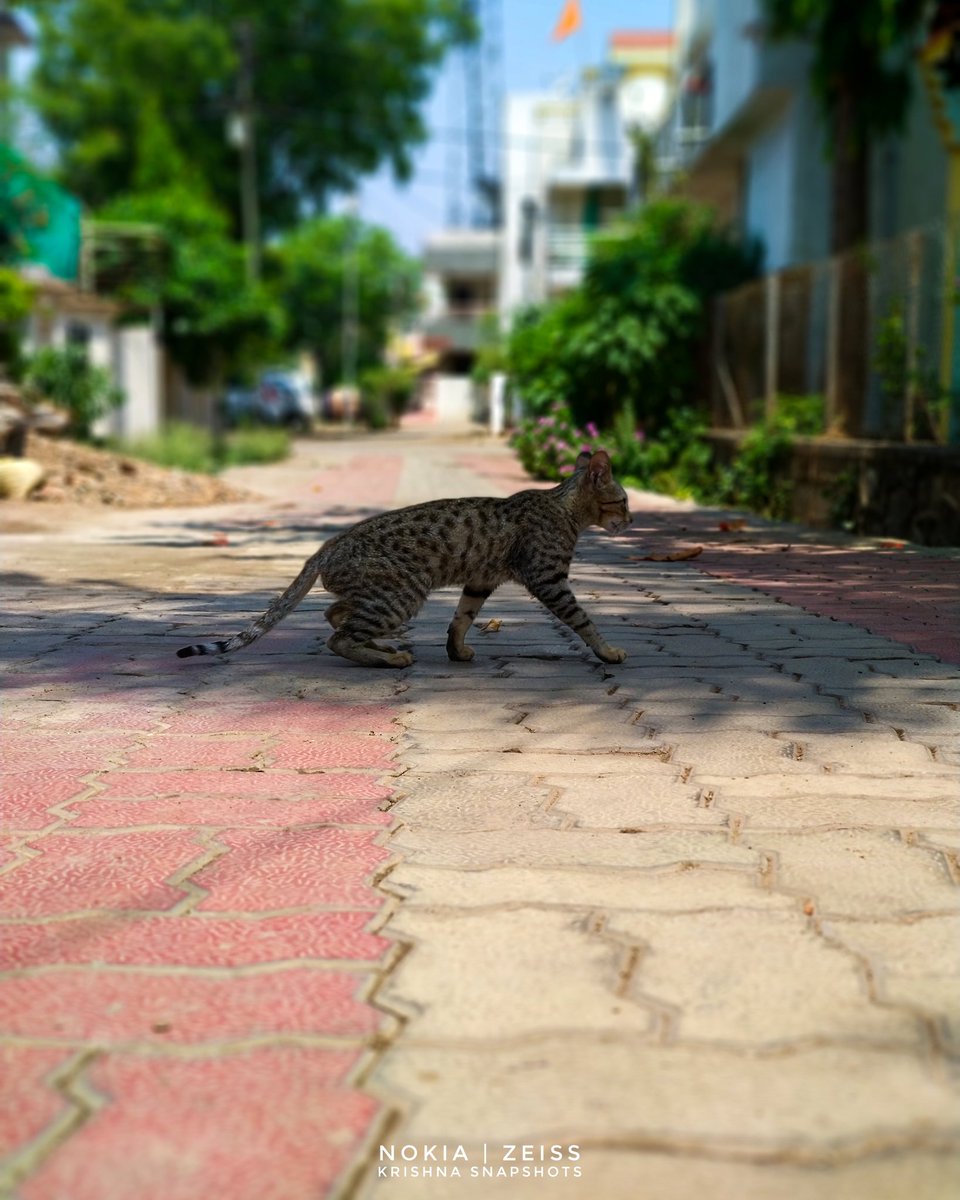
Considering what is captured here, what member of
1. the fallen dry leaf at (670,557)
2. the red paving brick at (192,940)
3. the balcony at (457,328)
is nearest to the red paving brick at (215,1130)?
the red paving brick at (192,940)

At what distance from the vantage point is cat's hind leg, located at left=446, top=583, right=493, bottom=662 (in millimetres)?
6180

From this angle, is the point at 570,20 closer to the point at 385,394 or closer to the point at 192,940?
the point at 385,394

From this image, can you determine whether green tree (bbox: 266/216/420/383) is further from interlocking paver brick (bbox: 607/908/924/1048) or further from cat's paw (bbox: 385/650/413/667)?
interlocking paver brick (bbox: 607/908/924/1048)

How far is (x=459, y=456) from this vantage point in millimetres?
24094

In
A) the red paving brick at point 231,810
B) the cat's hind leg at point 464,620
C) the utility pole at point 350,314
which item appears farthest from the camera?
the utility pole at point 350,314

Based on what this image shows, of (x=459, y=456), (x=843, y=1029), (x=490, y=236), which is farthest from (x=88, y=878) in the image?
(x=490, y=236)

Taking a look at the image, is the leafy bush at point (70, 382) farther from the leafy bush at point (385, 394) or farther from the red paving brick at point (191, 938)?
the leafy bush at point (385, 394)

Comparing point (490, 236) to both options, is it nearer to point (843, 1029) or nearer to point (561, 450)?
point (561, 450)

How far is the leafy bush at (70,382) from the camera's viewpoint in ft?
80.7

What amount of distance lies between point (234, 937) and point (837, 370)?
13.0 metres

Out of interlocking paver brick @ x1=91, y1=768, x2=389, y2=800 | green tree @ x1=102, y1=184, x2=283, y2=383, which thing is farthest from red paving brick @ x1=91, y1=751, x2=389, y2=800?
green tree @ x1=102, y1=184, x2=283, y2=383

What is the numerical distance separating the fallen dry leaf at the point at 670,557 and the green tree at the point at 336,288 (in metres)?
56.0

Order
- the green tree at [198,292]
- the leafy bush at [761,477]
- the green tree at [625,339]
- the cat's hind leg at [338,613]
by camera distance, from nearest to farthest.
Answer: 1. the cat's hind leg at [338,613]
2. the leafy bush at [761,477]
3. the green tree at [625,339]
4. the green tree at [198,292]

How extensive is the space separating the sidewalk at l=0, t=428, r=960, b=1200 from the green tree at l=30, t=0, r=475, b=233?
45.4 meters
